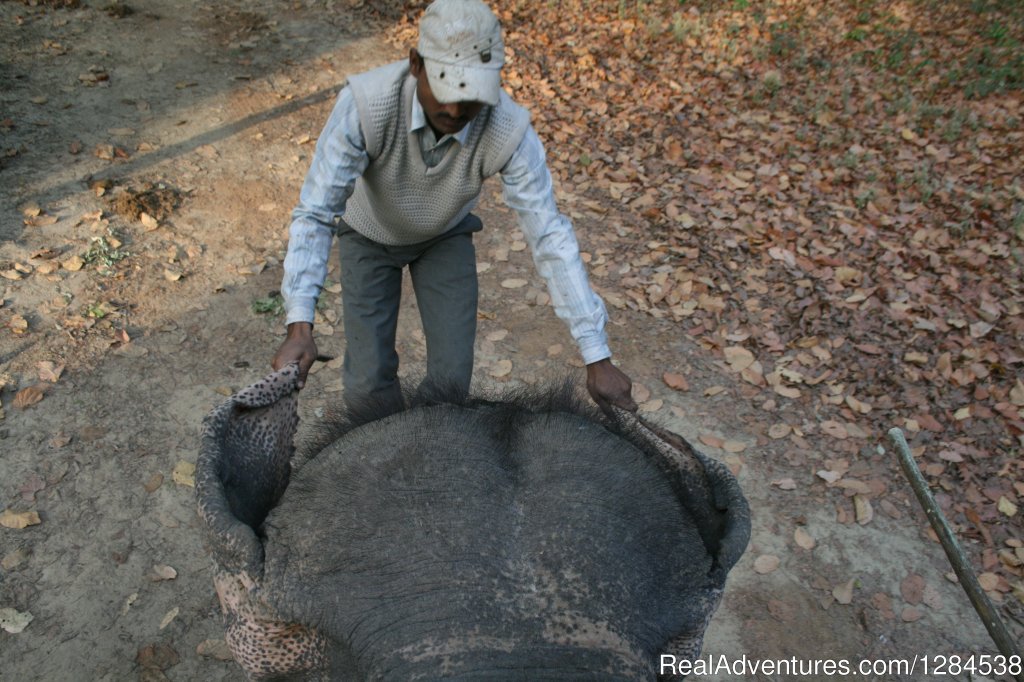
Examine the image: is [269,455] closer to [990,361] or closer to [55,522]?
[55,522]

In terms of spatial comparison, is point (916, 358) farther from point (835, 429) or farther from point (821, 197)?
point (821, 197)

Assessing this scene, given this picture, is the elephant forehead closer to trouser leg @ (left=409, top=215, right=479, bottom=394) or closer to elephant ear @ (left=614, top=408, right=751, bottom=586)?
elephant ear @ (left=614, top=408, right=751, bottom=586)

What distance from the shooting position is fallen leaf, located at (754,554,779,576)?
4.59m

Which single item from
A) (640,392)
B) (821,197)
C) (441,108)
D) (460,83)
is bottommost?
(640,392)

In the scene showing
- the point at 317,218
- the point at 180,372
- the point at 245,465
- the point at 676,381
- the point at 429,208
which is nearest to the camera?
the point at 245,465

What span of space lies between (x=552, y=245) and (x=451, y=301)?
783 millimetres

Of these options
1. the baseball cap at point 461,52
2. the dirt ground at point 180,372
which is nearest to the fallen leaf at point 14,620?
the dirt ground at point 180,372

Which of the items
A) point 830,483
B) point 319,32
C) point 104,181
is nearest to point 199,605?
point 830,483

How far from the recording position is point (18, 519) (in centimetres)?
435

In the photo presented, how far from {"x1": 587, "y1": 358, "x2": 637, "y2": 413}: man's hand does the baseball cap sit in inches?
40.9

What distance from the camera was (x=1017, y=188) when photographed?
7.50 m

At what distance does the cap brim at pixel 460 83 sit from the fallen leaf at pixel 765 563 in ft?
10.7

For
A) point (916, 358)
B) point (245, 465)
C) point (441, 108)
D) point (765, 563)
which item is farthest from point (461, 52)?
point (916, 358)

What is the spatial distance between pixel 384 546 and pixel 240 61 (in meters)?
9.02
